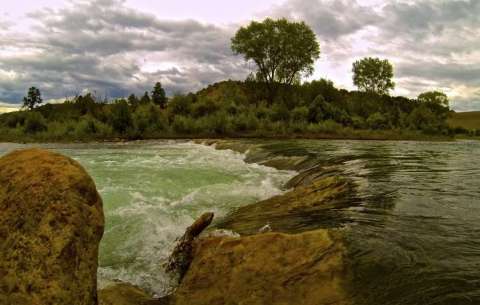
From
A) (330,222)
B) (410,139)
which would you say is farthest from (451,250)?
(410,139)

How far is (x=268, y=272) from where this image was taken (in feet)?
13.3

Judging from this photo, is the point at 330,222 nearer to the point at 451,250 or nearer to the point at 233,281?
the point at 451,250

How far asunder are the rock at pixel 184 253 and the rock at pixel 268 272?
0.20 m

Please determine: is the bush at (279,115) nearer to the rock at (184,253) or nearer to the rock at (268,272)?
the rock at (184,253)

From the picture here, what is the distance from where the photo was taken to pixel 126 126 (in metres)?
39.2

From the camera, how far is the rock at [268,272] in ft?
12.2

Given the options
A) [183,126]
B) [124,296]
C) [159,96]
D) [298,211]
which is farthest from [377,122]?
[124,296]

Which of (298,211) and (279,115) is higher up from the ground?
(279,115)

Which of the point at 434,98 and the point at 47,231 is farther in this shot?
the point at 434,98

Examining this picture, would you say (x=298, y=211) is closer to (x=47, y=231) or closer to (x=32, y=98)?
(x=47, y=231)

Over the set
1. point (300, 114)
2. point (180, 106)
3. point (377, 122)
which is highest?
point (180, 106)

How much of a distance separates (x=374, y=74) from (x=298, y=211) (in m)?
70.2

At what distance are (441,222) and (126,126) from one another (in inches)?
1433

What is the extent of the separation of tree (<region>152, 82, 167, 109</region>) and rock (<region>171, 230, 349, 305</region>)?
198 feet
